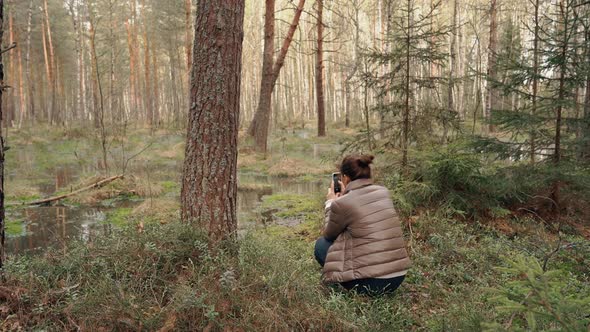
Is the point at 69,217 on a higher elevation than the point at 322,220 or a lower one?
lower

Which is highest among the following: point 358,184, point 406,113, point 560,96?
point 560,96

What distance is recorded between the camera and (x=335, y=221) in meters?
3.78

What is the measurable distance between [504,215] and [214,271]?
455 cm

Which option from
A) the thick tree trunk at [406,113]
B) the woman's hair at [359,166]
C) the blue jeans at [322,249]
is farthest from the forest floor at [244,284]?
the thick tree trunk at [406,113]

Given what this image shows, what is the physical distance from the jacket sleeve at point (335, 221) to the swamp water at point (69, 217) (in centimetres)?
254

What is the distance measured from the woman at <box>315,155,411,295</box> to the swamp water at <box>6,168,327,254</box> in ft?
8.76

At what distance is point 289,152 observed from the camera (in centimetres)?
1614

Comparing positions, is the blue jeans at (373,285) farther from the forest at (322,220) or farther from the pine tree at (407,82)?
the pine tree at (407,82)

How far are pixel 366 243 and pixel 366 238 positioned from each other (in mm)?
45

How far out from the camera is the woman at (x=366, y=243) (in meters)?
3.61

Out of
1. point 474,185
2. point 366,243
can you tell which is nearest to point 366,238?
point 366,243

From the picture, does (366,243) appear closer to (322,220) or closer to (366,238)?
(366,238)

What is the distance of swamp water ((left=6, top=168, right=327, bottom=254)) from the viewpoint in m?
6.08

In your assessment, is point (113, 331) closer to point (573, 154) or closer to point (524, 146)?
point (524, 146)
